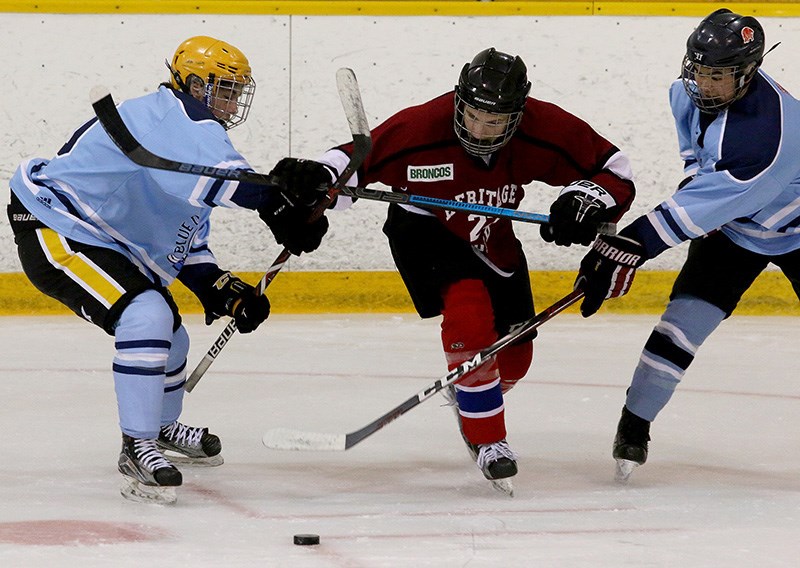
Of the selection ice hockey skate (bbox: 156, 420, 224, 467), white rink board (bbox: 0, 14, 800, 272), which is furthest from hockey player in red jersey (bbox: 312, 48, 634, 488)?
white rink board (bbox: 0, 14, 800, 272)

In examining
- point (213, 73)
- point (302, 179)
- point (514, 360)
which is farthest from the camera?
point (514, 360)

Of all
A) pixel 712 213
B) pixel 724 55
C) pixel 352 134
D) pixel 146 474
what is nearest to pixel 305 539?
pixel 146 474

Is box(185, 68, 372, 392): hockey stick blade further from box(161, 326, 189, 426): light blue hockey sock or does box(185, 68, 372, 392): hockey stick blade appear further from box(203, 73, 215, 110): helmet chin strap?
box(161, 326, 189, 426): light blue hockey sock

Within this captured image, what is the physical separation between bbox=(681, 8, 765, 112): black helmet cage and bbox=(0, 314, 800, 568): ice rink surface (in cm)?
83

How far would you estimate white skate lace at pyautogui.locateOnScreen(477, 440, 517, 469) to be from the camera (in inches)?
107

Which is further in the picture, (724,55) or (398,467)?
(398,467)

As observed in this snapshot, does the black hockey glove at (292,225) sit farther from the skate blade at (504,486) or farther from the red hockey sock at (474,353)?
the skate blade at (504,486)

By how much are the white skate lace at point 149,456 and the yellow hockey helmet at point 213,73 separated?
743 mm

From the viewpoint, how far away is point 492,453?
108 inches

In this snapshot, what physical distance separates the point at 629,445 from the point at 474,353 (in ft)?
1.40

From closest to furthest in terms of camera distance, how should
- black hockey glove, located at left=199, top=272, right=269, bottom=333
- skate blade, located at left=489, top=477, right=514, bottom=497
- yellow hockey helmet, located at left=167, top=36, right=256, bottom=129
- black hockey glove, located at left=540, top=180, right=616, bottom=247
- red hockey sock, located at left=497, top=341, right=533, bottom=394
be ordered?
1. black hockey glove, located at left=540, top=180, right=616, bottom=247
2. skate blade, located at left=489, top=477, right=514, bottom=497
3. yellow hockey helmet, located at left=167, top=36, right=256, bottom=129
4. black hockey glove, located at left=199, top=272, right=269, bottom=333
5. red hockey sock, located at left=497, top=341, right=533, bottom=394

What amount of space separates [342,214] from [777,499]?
2779mm

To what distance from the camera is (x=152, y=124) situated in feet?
8.73

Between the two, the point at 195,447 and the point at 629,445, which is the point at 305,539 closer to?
the point at 195,447
